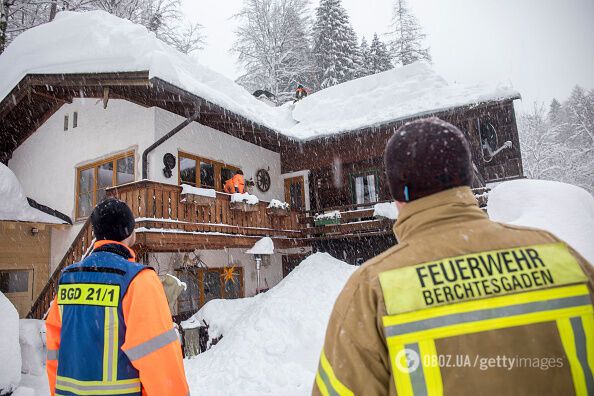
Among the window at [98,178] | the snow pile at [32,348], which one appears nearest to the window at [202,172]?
the window at [98,178]

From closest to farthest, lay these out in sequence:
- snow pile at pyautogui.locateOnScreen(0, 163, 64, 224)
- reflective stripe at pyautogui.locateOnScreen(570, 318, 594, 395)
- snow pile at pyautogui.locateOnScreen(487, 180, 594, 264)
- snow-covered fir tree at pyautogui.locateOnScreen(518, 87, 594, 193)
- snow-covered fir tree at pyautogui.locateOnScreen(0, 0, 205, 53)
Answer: reflective stripe at pyautogui.locateOnScreen(570, 318, 594, 395) < snow pile at pyautogui.locateOnScreen(487, 180, 594, 264) < snow pile at pyautogui.locateOnScreen(0, 163, 64, 224) < snow-covered fir tree at pyautogui.locateOnScreen(0, 0, 205, 53) < snow-covered fir tree at pyautogui.locateOnScreen(518, 87, 594, 193)

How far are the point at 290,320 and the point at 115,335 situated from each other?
6.53m

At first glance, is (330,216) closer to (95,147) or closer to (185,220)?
(185,220)

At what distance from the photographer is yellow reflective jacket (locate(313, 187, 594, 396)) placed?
108 centimetres

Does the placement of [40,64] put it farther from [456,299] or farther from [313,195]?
[456,299]

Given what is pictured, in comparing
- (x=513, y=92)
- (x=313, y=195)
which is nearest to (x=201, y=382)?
(x=313, y=195)

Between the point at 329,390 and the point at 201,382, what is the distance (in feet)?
21.0

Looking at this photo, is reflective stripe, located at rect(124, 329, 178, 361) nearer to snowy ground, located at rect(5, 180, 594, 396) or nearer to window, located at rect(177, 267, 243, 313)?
snowy ground, located at rect(5, 180, 594, 396)

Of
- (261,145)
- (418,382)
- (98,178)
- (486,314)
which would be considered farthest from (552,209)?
(261,145)

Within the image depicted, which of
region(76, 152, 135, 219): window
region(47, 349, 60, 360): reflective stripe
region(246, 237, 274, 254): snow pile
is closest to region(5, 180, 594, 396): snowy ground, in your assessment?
region(246, 237, 274, 254): snow pile

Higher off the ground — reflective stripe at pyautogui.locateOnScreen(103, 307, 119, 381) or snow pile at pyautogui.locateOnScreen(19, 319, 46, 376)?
reflective stripe at pyautogui.locateOnScreen(103, 307, 119, 381)

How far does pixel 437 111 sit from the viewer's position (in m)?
12.0

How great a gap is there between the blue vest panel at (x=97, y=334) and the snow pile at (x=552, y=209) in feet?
9.28

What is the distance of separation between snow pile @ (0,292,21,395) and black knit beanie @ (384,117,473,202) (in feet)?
24.0
